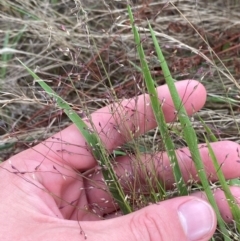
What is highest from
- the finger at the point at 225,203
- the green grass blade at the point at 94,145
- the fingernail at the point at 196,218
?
the green grass blade at the point at 94,145

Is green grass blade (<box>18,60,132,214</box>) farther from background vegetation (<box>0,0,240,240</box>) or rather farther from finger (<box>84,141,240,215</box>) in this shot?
background vegetation (<box>0,0,240,240</box>)

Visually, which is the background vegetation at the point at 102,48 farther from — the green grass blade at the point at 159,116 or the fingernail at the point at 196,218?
the fingernail at the point at 196,218

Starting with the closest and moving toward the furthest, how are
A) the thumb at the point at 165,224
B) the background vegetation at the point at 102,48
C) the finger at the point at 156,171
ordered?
the thumb at the point at 165,224, the finger at the point at 156,171, the background vegetation at the point at 102,48

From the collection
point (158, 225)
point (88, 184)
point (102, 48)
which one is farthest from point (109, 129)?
point (102, 48)

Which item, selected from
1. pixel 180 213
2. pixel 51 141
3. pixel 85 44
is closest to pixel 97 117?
pixel 51 141

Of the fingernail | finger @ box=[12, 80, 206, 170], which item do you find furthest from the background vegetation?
the fingernail

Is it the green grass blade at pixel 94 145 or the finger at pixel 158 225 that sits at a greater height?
the green grass blade at pixel 94 145

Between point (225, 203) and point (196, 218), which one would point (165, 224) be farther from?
point (225, 203)

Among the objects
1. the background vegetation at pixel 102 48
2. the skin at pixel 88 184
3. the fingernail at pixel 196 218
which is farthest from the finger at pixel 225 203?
the background vegetation at pixel 102 48
